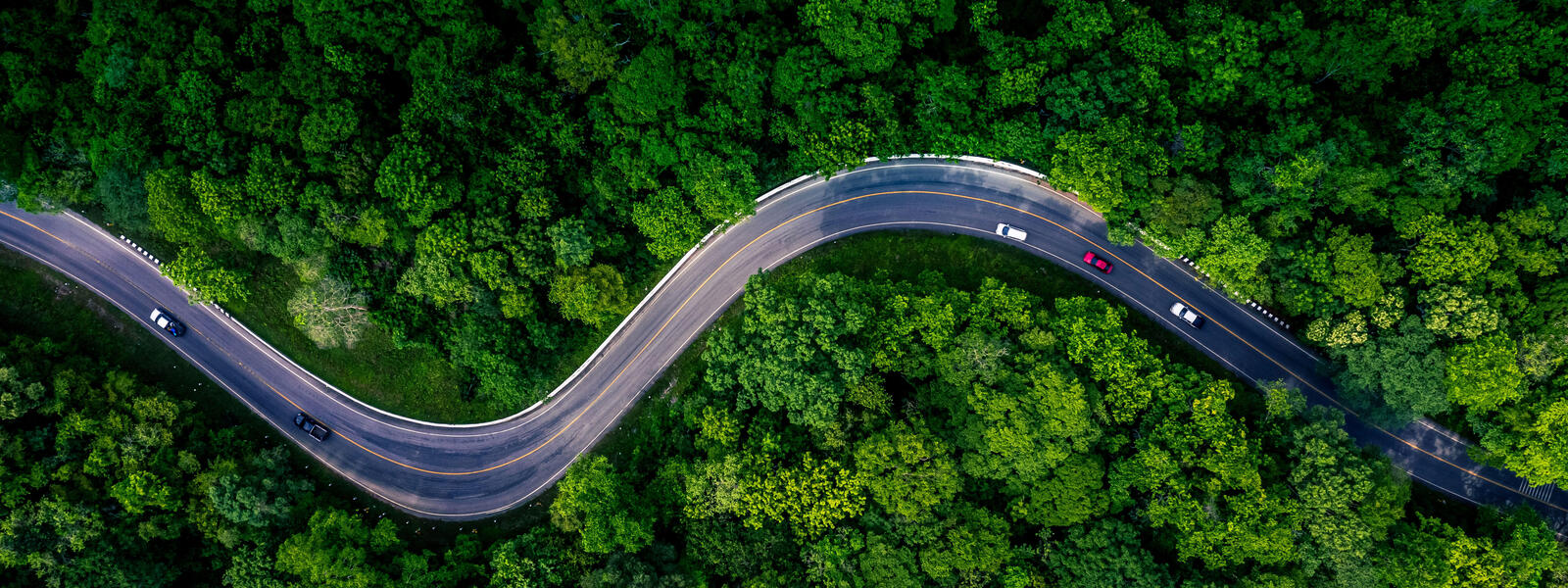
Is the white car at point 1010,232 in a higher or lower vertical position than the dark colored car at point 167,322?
higher

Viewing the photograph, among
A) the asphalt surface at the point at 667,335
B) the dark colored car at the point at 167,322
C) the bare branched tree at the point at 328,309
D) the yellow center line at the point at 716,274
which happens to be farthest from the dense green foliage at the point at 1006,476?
the dark colored car at the point at 167,322

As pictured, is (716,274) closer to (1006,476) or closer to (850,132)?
(850,132)

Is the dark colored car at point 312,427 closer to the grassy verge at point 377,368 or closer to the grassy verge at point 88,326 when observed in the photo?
the grassy verge at point 377,368

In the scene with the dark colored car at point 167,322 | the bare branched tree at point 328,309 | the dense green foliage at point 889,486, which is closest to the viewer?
the dense green foliage at point 889,486

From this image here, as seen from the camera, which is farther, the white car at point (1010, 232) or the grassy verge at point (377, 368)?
the grassy verge at point (377, 368)

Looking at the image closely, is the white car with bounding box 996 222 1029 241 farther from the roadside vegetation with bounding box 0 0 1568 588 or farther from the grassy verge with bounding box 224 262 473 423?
the grassy verge with bounding box 224 262 473 423

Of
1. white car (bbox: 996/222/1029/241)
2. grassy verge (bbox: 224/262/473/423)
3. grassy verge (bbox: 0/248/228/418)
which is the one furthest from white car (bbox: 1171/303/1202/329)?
grassy verge (bbox: 0/248/228/418)
